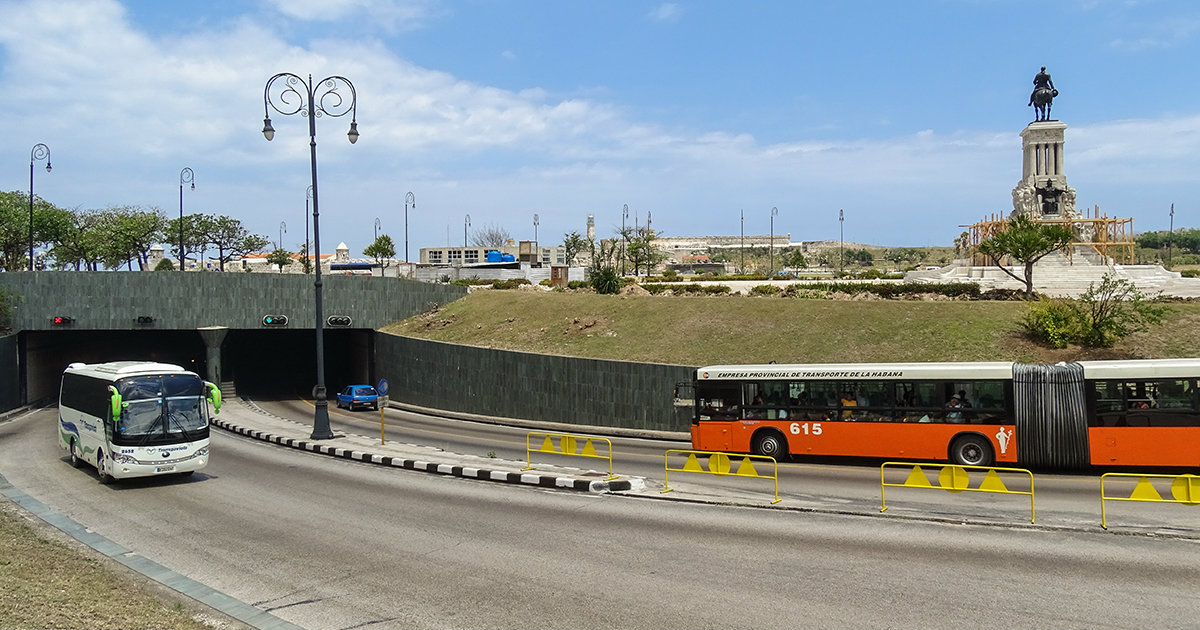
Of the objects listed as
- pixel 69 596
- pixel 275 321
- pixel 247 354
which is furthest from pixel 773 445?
pixel 247 354

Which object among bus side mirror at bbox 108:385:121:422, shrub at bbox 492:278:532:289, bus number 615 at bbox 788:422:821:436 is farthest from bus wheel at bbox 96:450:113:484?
shrub at bbox 492:278:532:289

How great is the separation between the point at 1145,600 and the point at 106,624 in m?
12.1

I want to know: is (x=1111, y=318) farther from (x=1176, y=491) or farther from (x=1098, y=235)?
(x=1098, y=235)

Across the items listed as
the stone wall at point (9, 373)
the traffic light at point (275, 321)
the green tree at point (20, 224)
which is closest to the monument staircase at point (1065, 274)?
the traffic light at point (275, 321)

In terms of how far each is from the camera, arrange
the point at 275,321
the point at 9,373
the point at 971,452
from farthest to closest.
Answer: the point at 275,321, the point at 9,373, the point at 971,452

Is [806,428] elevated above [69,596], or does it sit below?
below

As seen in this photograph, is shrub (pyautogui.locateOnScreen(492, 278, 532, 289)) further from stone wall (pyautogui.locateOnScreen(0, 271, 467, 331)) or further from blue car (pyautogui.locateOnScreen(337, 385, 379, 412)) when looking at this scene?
blue car (pyautogui.locateOnScreen(337, 385, 379, 412))

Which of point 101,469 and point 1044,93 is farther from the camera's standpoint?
point 1044,93

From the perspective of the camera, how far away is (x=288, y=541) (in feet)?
44.7

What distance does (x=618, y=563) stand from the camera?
11781mm

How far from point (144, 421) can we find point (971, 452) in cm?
1990

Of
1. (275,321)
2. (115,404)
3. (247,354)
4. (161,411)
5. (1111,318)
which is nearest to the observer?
(115,404)

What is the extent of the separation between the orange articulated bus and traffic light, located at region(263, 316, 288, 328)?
30696 mm

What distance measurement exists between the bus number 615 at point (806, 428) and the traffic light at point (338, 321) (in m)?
33.1
